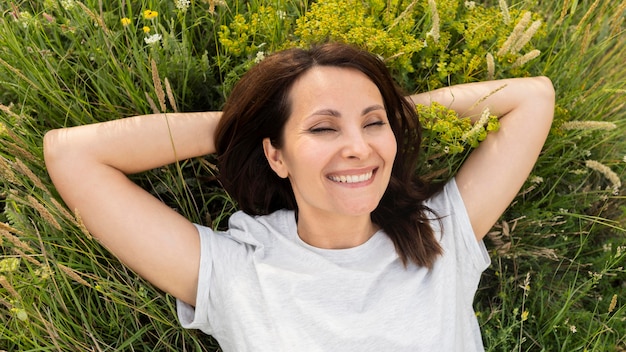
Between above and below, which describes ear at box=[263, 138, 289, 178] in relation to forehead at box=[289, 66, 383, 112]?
below

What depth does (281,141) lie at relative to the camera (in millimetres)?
2684

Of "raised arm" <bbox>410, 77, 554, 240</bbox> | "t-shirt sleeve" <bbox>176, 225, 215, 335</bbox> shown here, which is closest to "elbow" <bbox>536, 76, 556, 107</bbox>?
"raised arm" <bbox>410, 77, 554, 240</bbox>

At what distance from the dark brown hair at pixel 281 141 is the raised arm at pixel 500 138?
0.22 meters

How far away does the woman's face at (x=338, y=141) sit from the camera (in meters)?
2.50

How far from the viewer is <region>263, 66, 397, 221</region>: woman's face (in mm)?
2504

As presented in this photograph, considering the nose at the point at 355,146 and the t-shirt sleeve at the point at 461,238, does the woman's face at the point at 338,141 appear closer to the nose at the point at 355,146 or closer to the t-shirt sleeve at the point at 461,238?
the nose at the point at 355,146

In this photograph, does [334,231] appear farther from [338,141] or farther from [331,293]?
[338,141]

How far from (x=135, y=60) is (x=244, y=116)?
3.07 ft

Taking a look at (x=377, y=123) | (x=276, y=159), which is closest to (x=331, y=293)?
(x=276, y=159)

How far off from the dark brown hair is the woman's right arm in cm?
30

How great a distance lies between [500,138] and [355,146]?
92 centimetres

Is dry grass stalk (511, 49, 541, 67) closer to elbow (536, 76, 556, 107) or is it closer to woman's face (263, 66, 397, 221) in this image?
elbow (536, 76, 556, 107)

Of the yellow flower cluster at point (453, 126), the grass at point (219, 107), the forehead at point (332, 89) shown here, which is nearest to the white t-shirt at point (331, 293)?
the yellow flower cluster at point (453, 126)

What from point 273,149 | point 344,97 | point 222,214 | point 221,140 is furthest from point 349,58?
point 222,214
